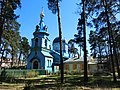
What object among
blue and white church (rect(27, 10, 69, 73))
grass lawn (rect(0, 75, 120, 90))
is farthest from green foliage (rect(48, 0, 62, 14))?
blue and white church (rect(27, 10, 69, 73))

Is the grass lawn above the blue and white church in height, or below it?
below

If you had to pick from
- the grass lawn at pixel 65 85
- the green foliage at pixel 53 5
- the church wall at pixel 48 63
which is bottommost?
the grass lawn at pixel 65 85

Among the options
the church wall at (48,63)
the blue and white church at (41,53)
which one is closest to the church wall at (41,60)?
the blue and white church at (41,53)

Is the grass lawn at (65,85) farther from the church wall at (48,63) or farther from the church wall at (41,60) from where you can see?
the church wall at (48,63)

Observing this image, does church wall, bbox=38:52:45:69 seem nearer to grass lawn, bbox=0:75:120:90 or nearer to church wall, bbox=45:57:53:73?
church wall, bbox=45:57:53:73

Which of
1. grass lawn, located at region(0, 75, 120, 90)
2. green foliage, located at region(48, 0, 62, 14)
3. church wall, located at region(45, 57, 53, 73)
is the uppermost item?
green foliage, located at region(48, 0, 62, 14)

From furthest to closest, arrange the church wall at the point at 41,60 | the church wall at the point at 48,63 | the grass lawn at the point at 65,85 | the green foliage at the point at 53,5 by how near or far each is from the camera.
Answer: the church wall at the point at 48,63 < the church wall at the point at 41,60 < the green foliage at the point at 53,5 < the grass lawn at the point at 65,85

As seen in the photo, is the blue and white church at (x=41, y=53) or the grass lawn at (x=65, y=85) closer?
the grass lawn at (x=65, y=85)

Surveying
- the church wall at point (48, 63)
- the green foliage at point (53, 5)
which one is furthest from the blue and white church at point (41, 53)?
the green foliage at point (53, 5)

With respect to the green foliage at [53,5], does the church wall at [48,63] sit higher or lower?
lower

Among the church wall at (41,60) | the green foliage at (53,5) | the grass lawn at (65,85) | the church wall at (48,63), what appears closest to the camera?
the grass lawn at (65,85)

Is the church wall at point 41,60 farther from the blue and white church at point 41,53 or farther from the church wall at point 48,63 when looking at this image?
the church wall at point 48,63

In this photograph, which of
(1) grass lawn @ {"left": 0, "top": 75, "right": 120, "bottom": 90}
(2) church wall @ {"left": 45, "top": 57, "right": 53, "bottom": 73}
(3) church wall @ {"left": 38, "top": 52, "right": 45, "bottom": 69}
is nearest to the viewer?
(1) grass lawn @ {"left": 0, "top": 75, "right": 120, "bottom": 90}

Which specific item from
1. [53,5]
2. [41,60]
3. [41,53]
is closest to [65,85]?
[53,5]
